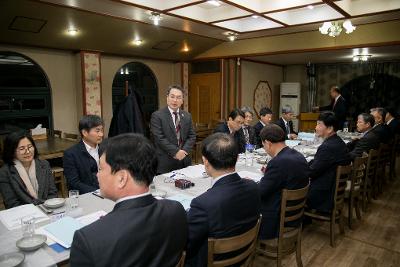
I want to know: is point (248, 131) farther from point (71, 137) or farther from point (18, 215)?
point (18, 215)

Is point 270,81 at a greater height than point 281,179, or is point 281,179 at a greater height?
point 270,81

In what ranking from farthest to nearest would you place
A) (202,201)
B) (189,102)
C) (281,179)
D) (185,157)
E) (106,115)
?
1. (189,102)
2. (106,115)
3. (185,157)
4. (281,179)
5. (202,201)

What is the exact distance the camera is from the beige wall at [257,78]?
8039 mm

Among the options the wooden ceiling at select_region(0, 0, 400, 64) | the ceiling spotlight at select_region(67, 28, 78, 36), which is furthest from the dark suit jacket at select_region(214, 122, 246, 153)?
the ceiling spotlight at select_region(67, 28, 78, 36)

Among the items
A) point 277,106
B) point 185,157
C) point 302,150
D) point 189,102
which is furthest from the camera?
point 277,106

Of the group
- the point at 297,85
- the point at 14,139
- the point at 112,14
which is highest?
the point at 112,14

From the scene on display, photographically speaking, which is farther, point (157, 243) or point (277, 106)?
point (277, 106)

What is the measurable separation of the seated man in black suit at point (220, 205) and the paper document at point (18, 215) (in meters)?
0.99

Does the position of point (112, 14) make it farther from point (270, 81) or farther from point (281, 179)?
point (270, 81)

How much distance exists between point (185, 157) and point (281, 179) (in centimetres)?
142

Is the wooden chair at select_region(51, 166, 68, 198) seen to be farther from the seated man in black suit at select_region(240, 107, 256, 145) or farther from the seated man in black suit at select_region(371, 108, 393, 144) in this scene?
the seated man in black suit at select_region(371, 108, 393, 144)

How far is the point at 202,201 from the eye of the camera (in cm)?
147

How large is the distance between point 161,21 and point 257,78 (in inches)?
170

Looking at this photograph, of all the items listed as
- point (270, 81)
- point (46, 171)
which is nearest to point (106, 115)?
point (46, 171)
